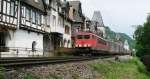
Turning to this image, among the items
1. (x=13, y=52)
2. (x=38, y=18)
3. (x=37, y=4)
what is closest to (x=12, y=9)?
(x=13, y=52)

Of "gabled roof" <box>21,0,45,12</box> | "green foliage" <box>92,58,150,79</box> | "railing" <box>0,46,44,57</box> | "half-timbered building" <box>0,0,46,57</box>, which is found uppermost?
"gabled roof" <box>21,0,45,12</box>

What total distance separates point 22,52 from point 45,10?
16643 mm

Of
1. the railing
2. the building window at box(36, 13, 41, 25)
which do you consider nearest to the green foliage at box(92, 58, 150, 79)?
the railing

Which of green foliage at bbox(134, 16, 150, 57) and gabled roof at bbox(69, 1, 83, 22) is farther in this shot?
gabled roof at bbox(69, 1, 83, 22)

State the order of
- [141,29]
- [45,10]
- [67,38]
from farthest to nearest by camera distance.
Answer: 1. [141,29]
2. [67,38]
3. [45,10]

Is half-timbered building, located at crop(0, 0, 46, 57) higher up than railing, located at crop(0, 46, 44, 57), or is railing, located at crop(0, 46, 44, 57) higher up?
half-timbered building, located at crop(0, 0, 46, 57)

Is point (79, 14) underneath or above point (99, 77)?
above

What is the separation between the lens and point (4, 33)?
45.5 m

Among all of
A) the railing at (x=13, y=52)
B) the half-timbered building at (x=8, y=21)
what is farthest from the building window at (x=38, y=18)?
the railing at (x=13, y=52)

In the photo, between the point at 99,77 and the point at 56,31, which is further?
the point at 56,31

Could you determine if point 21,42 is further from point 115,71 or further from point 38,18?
point 115,71

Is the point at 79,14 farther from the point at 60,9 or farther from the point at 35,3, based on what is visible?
the point at 35,3

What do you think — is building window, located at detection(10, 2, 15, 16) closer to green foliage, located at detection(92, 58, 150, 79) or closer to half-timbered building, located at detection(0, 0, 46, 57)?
half-timbered building, located at detection(0, 0, 46, 57)

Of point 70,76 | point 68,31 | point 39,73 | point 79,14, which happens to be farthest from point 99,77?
point 79,14
